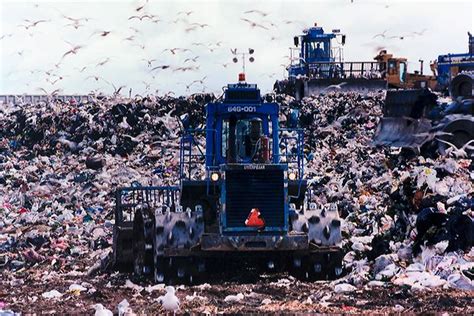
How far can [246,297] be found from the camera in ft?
27.7

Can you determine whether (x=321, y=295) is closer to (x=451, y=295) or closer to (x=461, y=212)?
(x=451, y=295)

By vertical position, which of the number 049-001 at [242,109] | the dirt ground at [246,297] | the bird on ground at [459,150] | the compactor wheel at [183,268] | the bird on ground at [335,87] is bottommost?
the dirt ground at [246,297]

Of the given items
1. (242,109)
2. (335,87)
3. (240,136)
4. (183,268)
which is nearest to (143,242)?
(183,268)

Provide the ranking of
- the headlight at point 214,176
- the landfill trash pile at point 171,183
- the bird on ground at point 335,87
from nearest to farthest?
the landfill trash pile at point 171,183 < the headlight at point 214,176 < the bird on ground at point 335,87

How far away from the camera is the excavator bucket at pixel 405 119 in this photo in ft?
61.9

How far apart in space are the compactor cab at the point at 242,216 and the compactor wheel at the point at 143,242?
13 mm

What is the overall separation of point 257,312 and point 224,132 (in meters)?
3.48

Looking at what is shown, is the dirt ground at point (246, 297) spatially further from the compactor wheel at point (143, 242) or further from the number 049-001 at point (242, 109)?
the number 049-001 at point (242, 109)

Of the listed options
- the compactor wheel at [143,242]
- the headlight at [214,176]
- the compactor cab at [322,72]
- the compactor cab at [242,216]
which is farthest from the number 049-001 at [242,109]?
the compactor cab at [322,72]

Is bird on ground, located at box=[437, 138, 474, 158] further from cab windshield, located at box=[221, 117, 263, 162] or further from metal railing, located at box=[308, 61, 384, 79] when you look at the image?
metal railing, located at box=[308, 61, 384, 79]

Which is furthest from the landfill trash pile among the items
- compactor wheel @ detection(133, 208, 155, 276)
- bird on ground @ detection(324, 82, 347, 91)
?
bird on ground @ detection(324, 82, 347, 91)

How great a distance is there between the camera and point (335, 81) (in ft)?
115

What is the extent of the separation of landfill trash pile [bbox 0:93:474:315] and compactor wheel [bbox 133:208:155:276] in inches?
10.2

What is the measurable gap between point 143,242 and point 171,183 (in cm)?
762
